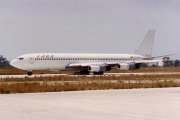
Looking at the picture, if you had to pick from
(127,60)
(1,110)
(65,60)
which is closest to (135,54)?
(127,60)

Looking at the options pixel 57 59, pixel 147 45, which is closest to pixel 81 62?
pixel 57 59

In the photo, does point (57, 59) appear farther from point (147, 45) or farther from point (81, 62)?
point (147, 45)

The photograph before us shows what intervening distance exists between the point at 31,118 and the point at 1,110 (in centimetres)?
274

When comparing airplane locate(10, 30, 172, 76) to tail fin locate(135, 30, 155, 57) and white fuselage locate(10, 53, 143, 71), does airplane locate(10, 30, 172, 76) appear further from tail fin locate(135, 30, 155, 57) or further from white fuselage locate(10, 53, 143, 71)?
tail fin locate(135, 30, 155, 57)

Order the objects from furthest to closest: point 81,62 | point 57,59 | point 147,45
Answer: point 147,45, point 81,62, point 57,59

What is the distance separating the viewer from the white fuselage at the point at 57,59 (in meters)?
55.7

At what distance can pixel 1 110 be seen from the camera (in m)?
14.9

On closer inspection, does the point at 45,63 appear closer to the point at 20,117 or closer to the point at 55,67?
the point at 55,67

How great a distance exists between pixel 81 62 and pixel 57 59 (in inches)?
175

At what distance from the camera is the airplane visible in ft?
183

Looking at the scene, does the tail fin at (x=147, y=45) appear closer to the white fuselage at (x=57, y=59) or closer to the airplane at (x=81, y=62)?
the airplane at (x=81, y=62)

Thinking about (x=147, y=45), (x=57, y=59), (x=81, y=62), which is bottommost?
(x=81, y=62)

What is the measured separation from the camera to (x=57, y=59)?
5762 centimetres

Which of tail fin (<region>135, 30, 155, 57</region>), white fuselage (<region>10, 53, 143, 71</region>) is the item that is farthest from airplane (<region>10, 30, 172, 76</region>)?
tail fin (<region>135, 30, 155, 57</region>)
